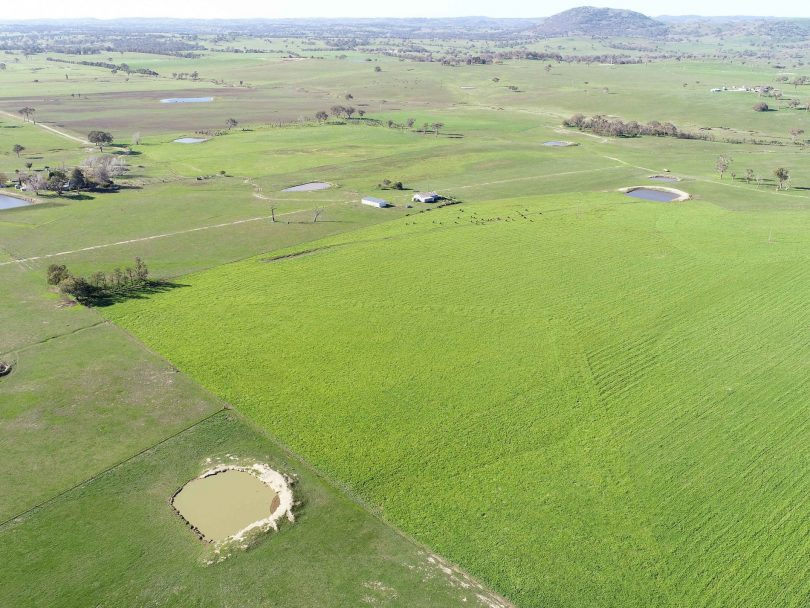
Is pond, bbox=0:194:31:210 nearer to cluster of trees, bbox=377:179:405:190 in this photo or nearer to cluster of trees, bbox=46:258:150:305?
cluster of trees, bbox=46:258:150:305

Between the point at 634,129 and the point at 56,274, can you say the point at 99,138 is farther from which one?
the point at 634,129

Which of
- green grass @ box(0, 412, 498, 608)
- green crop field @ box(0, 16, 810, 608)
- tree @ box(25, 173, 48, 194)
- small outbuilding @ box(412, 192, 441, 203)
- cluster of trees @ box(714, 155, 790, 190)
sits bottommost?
green grass @ box(0, 412, 498, 608)

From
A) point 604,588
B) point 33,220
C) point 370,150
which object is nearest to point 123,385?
point 604,588

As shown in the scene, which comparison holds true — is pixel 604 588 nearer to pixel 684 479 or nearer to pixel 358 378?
pixel 684 479

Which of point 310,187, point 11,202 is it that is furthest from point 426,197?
point 11,202

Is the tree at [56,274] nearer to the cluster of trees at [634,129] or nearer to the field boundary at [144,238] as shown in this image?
the field boundary at [144,238]

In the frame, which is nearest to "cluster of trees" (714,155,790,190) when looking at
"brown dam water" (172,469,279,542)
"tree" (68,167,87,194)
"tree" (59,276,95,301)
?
"brown dam water" (172,469,279,542)
